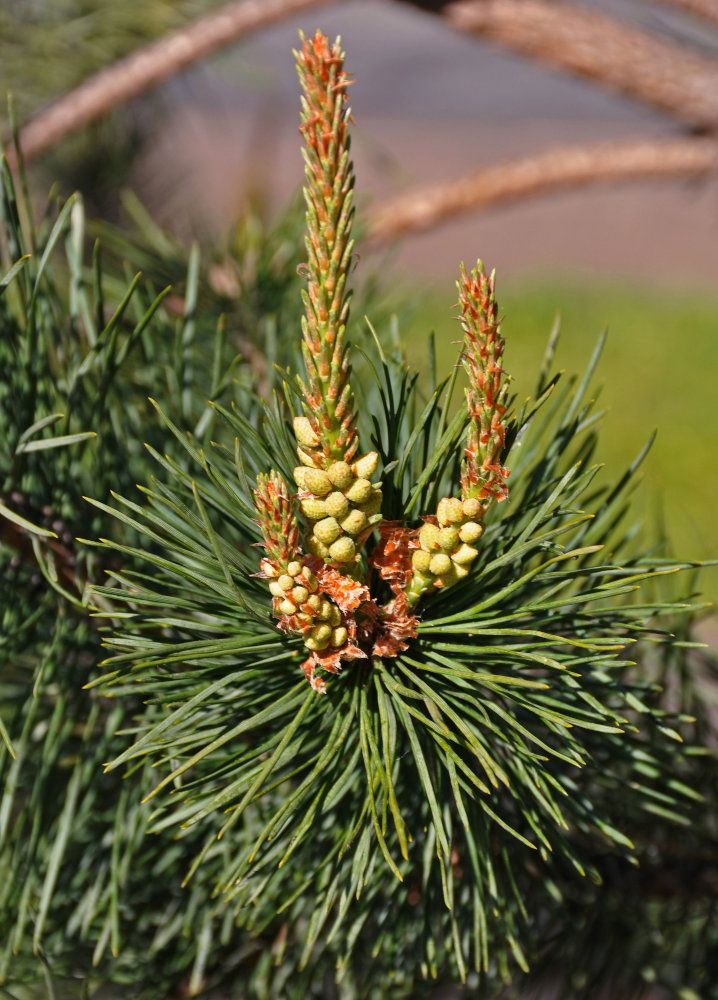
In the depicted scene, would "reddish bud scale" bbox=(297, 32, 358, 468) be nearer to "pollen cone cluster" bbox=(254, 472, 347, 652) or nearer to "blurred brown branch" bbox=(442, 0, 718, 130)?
"pollen cone cluster" bbox=(254, 472, 347, 652)

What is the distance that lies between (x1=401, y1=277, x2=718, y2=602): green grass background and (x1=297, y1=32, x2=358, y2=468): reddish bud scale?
2.07 m

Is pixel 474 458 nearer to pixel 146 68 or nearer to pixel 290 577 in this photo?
pixel 290 577

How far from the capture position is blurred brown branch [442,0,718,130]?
75cm

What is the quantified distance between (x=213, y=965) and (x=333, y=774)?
16 centimetres

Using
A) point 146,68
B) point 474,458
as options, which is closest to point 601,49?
point 146,68

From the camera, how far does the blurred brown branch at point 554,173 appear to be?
76 centimetres

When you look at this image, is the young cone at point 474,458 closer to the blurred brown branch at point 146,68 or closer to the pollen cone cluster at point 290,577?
the pollen cone cluster at point 290,577

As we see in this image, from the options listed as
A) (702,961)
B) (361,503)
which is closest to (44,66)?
(361,503)

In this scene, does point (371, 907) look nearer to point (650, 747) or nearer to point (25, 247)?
point (650, 747)

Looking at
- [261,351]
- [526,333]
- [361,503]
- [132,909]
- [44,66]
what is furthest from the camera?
[526,333]

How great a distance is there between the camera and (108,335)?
349 millimetres

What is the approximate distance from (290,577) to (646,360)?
3.30 metres

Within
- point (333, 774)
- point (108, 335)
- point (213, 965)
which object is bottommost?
point (213, 965)

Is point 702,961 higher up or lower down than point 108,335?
lower down
